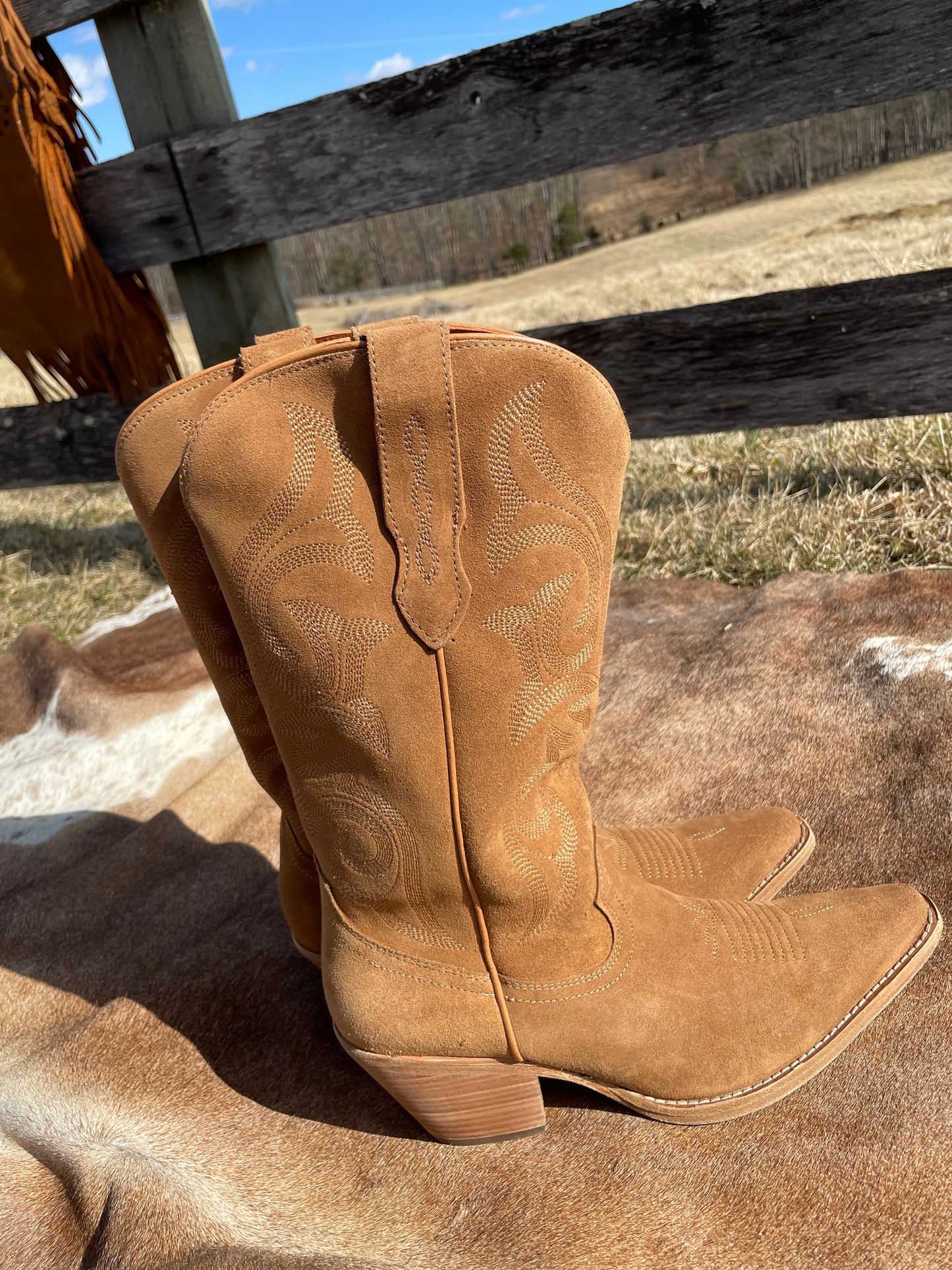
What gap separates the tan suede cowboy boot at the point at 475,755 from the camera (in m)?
0.82

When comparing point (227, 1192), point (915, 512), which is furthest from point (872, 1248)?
point (915, 512)

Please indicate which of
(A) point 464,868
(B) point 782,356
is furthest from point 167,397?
(B) point 782,356

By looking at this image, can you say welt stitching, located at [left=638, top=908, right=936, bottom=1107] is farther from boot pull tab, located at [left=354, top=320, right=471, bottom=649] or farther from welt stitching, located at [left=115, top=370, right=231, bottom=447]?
welt stitching, located at [left=115, top=370, right=231, bottom=447]

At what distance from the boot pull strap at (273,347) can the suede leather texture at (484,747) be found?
74mm

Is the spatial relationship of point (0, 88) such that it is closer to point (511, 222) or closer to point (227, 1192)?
point (227, 1192)

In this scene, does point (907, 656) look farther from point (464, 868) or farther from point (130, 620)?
point (130, 620)

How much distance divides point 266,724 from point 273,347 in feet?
1.43

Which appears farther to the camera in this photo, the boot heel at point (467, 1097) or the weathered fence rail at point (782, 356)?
the weathered fence rail at point (782, 356)

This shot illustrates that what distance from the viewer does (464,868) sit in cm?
96

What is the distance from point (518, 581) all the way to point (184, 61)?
229cm

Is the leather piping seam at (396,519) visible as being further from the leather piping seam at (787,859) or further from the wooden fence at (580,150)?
the wooden fence at (580,150)

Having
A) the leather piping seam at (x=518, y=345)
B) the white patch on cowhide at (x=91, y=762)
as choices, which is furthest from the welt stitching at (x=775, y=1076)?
the white patch on cowhide at (x=91, y=762)

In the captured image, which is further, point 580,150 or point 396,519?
point 580,150

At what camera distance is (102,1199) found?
953 millimetres
